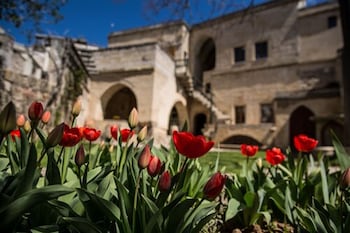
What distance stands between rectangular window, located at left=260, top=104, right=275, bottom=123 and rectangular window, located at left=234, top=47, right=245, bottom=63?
3.96 metres

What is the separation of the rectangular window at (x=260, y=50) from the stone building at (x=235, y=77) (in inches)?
2.8

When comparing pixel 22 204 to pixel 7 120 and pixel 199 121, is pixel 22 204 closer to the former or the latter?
pixel 7 120

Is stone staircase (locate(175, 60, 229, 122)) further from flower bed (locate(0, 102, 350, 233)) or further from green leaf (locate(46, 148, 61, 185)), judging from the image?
green leaf (locate(46, 148, 61, 185))

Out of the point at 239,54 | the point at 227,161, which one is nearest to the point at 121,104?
the point at 239,54

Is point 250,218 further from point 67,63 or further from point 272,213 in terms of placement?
point 67,63

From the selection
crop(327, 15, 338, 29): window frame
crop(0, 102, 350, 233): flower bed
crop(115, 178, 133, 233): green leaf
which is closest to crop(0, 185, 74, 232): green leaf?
crop(0, 102, 350, 233): flower bed

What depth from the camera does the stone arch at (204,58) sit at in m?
20.8

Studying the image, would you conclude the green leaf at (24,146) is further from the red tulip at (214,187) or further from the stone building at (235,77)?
the stone building at (235,77)

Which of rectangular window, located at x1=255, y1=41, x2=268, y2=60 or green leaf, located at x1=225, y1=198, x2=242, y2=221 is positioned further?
rectangular window, located at x1=255, y1=41, x2=268, y2=60

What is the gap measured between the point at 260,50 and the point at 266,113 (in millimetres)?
4748

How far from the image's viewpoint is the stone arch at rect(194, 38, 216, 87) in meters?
20.8

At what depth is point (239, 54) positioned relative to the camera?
18500 mm

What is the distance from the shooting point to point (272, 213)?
195 centimetres

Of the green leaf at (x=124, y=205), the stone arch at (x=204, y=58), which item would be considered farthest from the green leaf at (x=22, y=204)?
the stone arch at (x=204, y=58)
